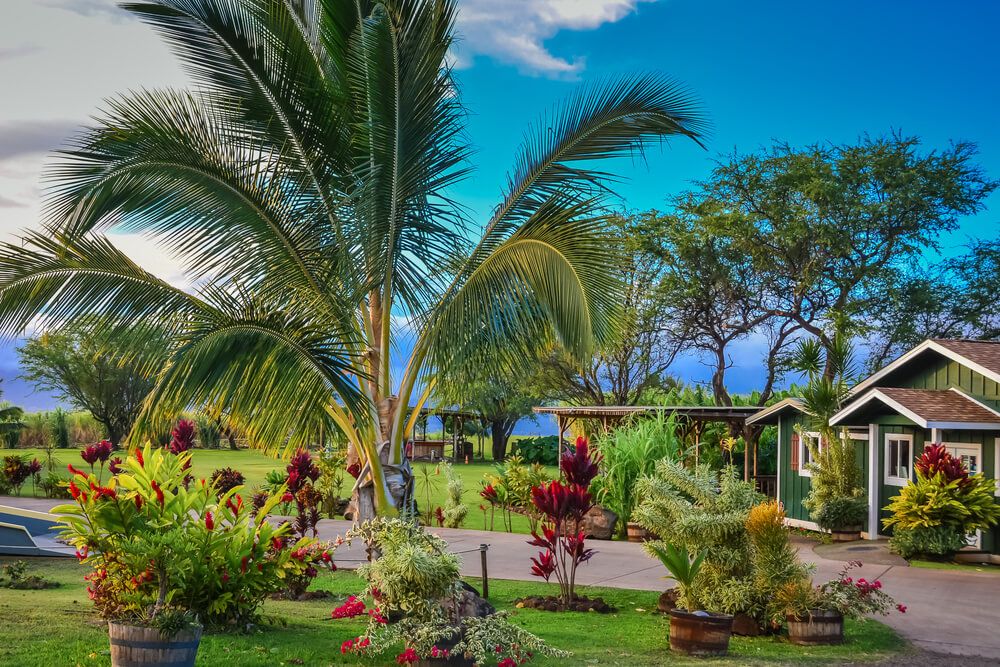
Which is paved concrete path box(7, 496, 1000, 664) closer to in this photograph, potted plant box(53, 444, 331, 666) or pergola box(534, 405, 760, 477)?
pergola box(534, 405, 760, 477)

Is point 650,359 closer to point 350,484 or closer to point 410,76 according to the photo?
point 350,484

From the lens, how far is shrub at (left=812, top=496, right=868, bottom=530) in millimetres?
16812

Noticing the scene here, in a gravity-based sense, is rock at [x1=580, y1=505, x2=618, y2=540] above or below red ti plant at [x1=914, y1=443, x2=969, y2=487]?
below

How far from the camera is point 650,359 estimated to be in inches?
1405

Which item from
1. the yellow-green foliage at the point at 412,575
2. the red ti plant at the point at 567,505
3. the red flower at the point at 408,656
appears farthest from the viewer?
the red ti plant at the point at 567,505

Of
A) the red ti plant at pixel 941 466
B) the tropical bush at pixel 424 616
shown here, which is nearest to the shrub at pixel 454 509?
the red ti plant at pixel 941 466

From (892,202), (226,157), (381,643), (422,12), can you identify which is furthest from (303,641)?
(892,202)

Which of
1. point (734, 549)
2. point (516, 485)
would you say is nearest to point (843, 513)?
point (516, 485)

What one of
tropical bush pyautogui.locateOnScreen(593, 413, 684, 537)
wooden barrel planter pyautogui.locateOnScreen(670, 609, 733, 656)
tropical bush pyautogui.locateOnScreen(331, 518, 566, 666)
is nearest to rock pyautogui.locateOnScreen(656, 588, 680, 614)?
wooden barrel planter pyautogui.locateOnScreen(670, 609, 733, 656)

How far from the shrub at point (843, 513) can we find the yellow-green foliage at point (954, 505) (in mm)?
2300

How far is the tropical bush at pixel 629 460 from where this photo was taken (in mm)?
16797

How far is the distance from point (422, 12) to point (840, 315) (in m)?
22.9

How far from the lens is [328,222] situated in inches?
378

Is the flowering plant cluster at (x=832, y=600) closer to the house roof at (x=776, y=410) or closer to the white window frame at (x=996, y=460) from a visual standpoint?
the white window frame at (x=996, y=460)
